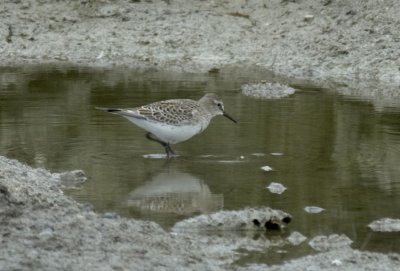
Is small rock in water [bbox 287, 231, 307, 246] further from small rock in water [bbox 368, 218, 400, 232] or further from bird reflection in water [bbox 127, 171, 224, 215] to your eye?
bird reflection in water [bbox 127, 171, 224, 215]

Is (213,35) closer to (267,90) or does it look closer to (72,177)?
(267,90)

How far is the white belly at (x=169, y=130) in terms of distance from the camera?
10.6 meters

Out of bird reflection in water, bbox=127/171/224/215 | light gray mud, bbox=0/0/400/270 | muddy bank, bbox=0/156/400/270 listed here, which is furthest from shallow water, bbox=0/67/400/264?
light gray mud, bbox=0/0/400/270

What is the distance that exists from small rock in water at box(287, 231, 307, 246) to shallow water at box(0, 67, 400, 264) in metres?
0.12

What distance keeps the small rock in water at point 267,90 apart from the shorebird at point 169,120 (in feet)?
8.89

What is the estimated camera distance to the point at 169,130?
10562mm

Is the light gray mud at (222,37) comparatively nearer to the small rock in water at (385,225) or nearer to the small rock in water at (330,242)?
the small rock in water at (385,225)

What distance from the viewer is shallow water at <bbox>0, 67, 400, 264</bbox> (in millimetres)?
8602

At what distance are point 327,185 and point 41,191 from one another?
251 centimetres

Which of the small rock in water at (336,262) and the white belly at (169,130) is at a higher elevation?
the white belly at (169,130)

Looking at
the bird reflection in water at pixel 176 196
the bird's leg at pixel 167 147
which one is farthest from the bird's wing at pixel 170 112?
the bird reflection in water at pixel 176 196

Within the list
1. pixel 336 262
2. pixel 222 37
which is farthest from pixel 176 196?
pixel 222 37

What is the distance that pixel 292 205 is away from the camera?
8672 mm

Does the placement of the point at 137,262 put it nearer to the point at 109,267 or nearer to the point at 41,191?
the point at 109,267
